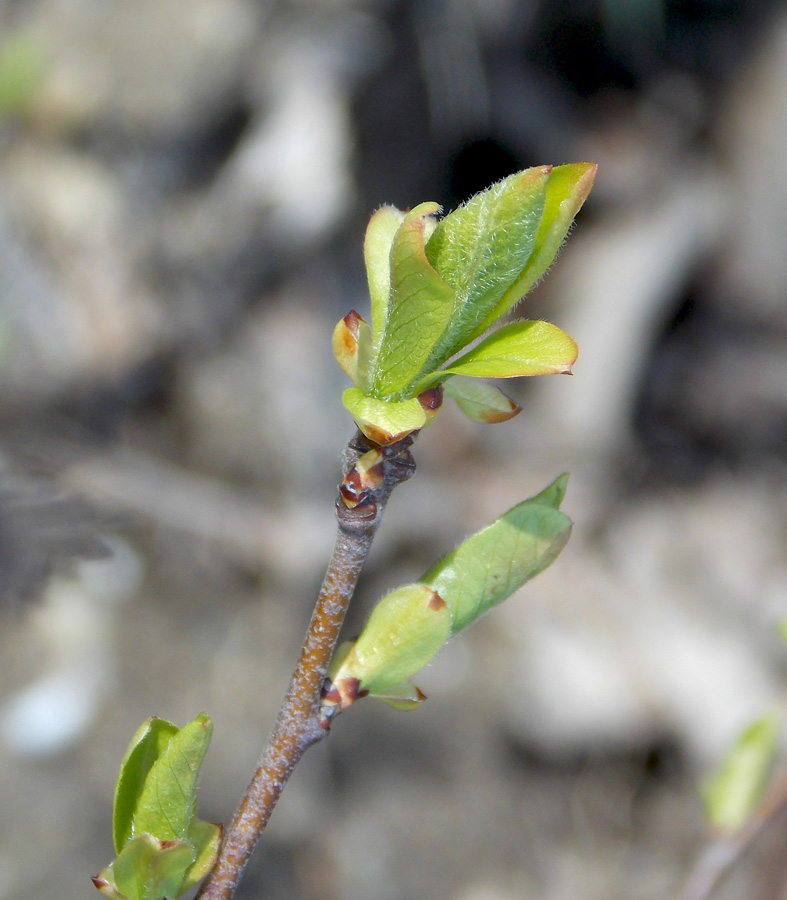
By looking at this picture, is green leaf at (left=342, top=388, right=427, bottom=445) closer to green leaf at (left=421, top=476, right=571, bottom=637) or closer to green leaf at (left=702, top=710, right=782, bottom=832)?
green leaf at (left=421, top=476, right=571, bottom=637)

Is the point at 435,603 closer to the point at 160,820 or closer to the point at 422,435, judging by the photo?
the point at 160,820

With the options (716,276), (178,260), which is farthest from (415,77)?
(716,276)

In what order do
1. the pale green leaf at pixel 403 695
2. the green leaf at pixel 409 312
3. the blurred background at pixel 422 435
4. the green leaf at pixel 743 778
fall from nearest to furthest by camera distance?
the green leaf at pixel 409 312
the pale green leaf at pixel 403 695
the green leaf at pixel 743 778
the blurred background at pixel 422 435

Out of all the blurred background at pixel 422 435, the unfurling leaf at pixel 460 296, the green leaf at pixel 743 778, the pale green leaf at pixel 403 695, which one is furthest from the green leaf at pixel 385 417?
the blurred background at pixel 422 435

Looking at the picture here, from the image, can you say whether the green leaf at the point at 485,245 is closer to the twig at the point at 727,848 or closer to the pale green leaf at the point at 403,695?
the pale green leaf at the point at 403,695

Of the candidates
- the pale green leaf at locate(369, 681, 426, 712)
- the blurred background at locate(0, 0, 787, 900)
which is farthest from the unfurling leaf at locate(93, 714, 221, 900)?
the blurred background at locate(0, 0, 787, 900)

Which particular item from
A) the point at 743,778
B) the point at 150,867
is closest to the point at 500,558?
the point at 150,867

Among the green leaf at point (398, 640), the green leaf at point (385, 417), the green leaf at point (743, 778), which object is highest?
the green leaf at point (385, 417)
